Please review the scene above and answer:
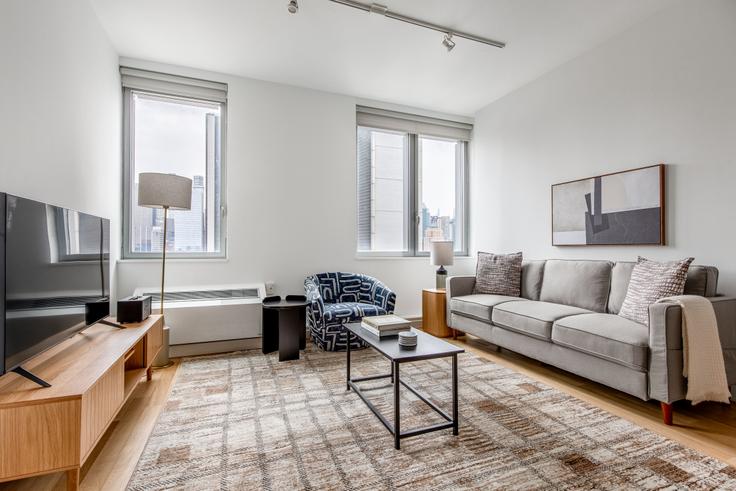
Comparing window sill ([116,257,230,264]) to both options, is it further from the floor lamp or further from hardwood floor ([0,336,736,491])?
hardwood floor ([0,336,736,491])

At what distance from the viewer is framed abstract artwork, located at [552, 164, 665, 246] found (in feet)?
9.36

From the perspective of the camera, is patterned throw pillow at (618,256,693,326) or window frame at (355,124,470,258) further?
window frame at (355,124,470,258)

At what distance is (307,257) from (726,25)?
12.9 ft

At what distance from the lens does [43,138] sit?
2035 mm

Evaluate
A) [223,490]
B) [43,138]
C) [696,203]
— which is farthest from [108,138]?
[696,203]

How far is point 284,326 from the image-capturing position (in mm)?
3184

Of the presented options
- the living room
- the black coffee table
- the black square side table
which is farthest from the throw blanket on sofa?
the black square side table

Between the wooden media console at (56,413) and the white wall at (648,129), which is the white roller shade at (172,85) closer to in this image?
the wooden media console at (56,413)

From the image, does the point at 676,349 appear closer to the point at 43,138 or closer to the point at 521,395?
the point at 521,395

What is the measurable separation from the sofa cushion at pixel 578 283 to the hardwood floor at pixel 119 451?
10.8 feet

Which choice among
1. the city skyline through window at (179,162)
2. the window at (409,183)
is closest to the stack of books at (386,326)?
the window at (409,183)

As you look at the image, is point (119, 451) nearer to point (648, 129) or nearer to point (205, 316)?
point (205, 316)

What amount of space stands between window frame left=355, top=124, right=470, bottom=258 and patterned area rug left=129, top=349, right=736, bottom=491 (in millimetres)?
2196

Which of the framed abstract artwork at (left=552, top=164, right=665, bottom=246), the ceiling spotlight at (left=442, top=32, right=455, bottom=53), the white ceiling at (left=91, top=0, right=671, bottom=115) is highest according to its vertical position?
the white ceiling at (left=91, top=0, right=671, bottom=115)
